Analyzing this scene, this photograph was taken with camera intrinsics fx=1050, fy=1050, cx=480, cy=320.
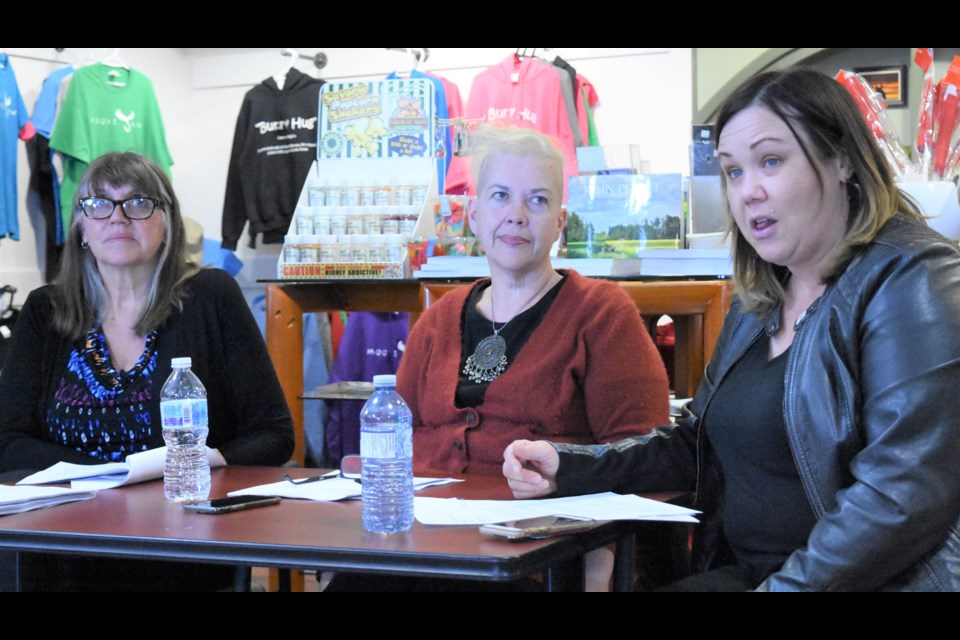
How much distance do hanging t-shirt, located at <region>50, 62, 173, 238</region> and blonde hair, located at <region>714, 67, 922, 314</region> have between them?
401 centimetres

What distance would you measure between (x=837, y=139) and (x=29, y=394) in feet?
5.94

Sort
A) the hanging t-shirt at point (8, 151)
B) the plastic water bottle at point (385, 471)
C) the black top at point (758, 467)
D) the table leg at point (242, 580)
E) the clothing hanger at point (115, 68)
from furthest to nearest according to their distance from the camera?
the clothing hanger at point (115, 68), the hanging t-shirt at point (8, 151), the table leg at point (242, 580), the black top at point (758, 467), the plastic water bottle at point (385, 471)

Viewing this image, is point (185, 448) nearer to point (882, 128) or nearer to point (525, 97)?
point (882, 128)

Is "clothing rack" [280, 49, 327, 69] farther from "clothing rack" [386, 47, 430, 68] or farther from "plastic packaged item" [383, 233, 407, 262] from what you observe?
"plastic packaged item" [383, 233, 407, 262]

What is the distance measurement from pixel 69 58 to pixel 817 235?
16.1 feet

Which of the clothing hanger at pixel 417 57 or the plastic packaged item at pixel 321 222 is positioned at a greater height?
the clothing hanger at pixel 417 57

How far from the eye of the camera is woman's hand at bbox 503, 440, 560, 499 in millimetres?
1689

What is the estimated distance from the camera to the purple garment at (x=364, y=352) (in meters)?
5.04

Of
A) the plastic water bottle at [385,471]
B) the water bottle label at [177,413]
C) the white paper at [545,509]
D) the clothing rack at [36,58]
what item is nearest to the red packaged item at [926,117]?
the white paper at [545,509]

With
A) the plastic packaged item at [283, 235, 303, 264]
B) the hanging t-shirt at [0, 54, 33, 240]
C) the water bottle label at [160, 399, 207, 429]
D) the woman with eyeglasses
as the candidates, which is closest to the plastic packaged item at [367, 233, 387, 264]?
the plastic packaged item at [283, 235, 303, 264]

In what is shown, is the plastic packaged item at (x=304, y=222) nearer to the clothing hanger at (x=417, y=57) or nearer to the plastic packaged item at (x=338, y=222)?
the plastic packaged item at (x=338, y=222)

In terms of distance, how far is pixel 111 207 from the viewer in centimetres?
244
